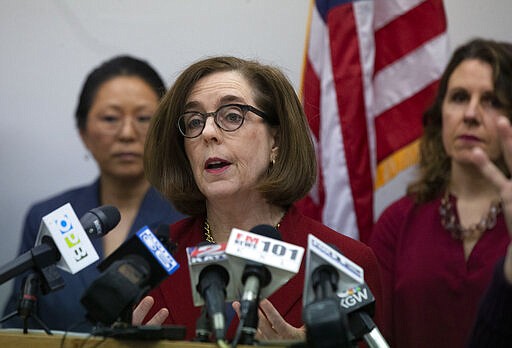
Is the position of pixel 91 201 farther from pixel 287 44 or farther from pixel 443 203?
pixel 443 203

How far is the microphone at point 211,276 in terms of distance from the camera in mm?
1730

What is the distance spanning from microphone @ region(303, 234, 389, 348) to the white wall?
2263 millimetres

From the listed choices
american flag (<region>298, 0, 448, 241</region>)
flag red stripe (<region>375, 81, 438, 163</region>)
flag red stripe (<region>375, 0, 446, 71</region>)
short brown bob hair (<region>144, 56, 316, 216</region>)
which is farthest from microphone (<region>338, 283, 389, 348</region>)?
flag red stripe (<region>375, 0, 446, 71</region>)

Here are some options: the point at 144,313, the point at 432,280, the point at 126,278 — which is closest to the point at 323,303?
the point at 126,278

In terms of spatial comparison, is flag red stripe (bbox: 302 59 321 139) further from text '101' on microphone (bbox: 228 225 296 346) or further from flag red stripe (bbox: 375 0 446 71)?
text '101' on microphone (bbox: 228 225 296 346)

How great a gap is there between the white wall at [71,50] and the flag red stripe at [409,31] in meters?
0.44

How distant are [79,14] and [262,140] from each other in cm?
182

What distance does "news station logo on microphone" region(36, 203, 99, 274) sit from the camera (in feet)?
6.36

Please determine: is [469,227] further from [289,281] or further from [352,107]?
[289,281]

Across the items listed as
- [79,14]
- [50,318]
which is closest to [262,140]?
[50,318]

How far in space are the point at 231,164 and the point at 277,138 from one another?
239 mm

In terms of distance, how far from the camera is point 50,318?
348 cm

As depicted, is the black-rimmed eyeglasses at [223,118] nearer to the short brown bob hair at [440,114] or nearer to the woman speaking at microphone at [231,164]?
the woman speaking at microphone at [231,164]

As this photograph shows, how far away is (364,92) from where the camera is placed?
3.64 metres
